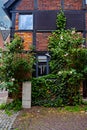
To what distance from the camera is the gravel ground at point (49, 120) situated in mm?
9008

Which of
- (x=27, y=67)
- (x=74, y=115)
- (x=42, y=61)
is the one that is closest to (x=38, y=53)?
(x=42, y=61)

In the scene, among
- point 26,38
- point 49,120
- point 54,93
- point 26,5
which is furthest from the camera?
point 26,5

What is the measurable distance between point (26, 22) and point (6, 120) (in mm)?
9032

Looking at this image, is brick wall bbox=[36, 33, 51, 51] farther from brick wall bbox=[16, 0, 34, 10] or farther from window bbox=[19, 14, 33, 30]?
brick wall bbox=[16, 0, 34, 10]

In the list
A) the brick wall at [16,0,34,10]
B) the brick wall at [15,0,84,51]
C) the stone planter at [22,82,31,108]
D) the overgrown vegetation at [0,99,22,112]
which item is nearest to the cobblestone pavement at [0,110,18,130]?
the overgrown vegetation at [0,99,22,112]

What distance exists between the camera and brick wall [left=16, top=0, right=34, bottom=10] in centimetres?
1800

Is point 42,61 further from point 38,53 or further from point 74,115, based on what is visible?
point 74,115

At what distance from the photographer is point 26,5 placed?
1805 centimetres

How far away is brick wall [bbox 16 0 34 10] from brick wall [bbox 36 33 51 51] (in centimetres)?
188

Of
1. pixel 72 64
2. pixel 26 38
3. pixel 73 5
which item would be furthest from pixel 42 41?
pixel 72 64

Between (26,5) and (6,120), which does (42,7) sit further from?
(6,120)

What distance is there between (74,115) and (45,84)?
3.39m

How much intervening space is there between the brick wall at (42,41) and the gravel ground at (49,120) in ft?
18.4

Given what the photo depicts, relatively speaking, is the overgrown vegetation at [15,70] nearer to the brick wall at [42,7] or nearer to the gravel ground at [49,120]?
the gravel ground at [49,120]
